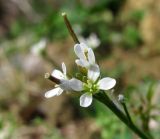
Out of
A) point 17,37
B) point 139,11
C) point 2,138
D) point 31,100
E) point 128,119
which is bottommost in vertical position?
point 128,119

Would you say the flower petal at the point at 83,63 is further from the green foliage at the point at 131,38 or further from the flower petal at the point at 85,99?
the green foliage at the point at 131,38

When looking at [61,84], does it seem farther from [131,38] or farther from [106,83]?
[131,38]

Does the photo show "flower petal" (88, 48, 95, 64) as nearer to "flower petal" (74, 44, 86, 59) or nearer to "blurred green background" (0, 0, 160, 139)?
"flower petal" (74, 44, 86, 59)

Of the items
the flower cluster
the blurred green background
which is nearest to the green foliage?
the blurred green background

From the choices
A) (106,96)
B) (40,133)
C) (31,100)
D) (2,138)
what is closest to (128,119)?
(106,96)

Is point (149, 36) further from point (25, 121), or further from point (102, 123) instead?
point (102, 123)

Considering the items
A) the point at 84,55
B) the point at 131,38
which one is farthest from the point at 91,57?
the point at 131,38
